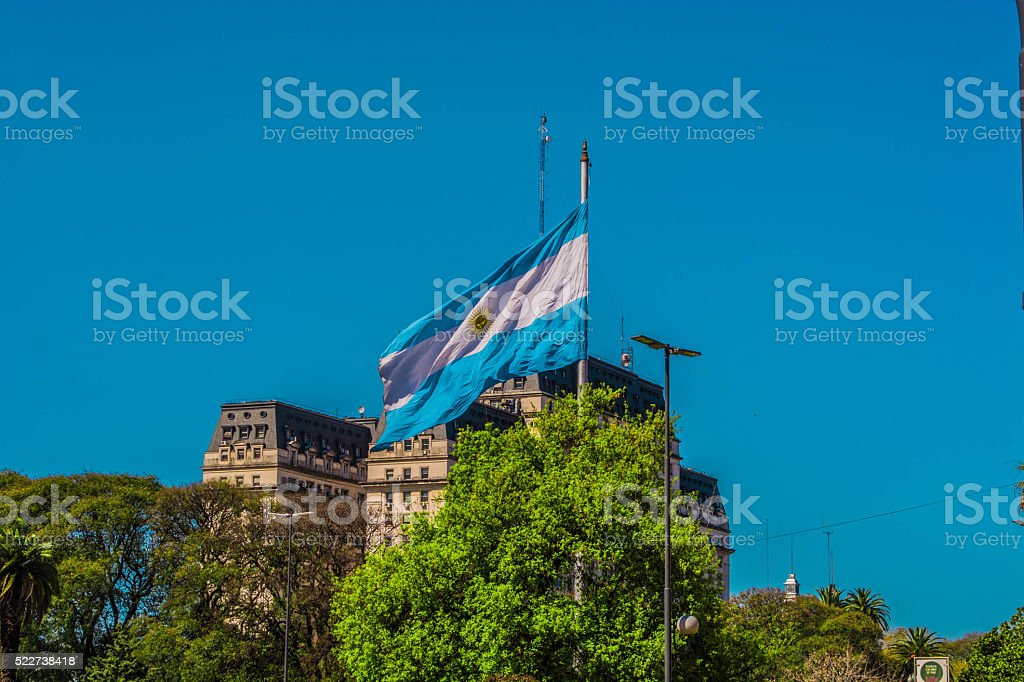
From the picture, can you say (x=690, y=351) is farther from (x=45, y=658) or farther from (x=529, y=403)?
(x=529, y=403)

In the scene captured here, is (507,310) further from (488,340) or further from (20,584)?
(20,584)

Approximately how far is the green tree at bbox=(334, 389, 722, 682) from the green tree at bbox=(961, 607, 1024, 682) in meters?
22.4

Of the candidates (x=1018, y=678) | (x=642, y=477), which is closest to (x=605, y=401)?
(x=642, y=477)

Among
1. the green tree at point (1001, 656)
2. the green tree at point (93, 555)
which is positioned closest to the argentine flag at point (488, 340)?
the green tree at point (1001, 656)

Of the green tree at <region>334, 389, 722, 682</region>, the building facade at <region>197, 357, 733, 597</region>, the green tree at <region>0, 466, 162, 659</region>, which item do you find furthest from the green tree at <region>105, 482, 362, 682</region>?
the building facade at <region>197, 357, 733, 597</region>

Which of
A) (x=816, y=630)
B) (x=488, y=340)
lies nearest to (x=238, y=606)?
(x=488, y=340)

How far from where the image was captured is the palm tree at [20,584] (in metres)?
72.9

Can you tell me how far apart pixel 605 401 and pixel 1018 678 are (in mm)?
26118

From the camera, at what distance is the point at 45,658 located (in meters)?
62.9

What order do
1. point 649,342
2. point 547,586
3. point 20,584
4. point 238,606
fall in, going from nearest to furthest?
point 649,342 < point 547,586 < point 20,584 < point 238,606

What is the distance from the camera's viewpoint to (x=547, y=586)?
5012 centimetres

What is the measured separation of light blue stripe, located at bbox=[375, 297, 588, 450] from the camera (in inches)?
1722

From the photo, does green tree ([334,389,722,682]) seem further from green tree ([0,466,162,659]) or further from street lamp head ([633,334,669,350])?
green tree ([0,466,162,659])

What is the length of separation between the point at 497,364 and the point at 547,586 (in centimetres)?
959
